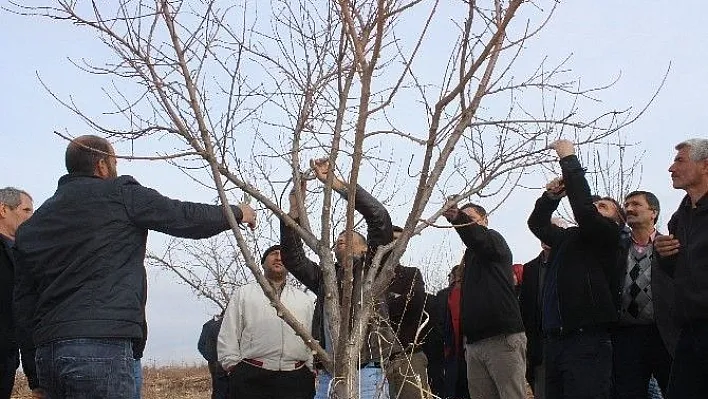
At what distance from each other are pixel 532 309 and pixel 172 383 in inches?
767

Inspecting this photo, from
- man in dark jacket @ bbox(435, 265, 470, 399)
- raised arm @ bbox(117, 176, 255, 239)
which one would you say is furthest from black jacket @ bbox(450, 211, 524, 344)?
raised arm @ bbox(117, 176, 255, 239)

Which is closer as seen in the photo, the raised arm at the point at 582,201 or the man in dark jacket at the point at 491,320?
the raised arm at the point at 582,201

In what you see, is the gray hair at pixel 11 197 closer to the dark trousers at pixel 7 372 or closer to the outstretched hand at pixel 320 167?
the dark trousers at pixel 7 372

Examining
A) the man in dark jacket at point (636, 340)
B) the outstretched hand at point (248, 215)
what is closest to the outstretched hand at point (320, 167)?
the outstretched hand at point (248, 215)

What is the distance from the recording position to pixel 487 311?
21.5ft

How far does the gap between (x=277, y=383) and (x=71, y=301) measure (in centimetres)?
287

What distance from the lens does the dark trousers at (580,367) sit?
17.7ft

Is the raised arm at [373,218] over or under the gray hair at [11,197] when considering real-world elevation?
under

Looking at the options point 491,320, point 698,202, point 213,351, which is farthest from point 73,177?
point 213,351

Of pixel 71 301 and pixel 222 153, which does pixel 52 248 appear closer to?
pixel 71 301

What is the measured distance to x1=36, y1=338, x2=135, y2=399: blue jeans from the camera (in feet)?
12.5

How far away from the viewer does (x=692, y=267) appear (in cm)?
455

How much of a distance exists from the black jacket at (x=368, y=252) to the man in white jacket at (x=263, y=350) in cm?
27

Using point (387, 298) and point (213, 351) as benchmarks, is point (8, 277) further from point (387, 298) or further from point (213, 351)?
point (213, 351)
